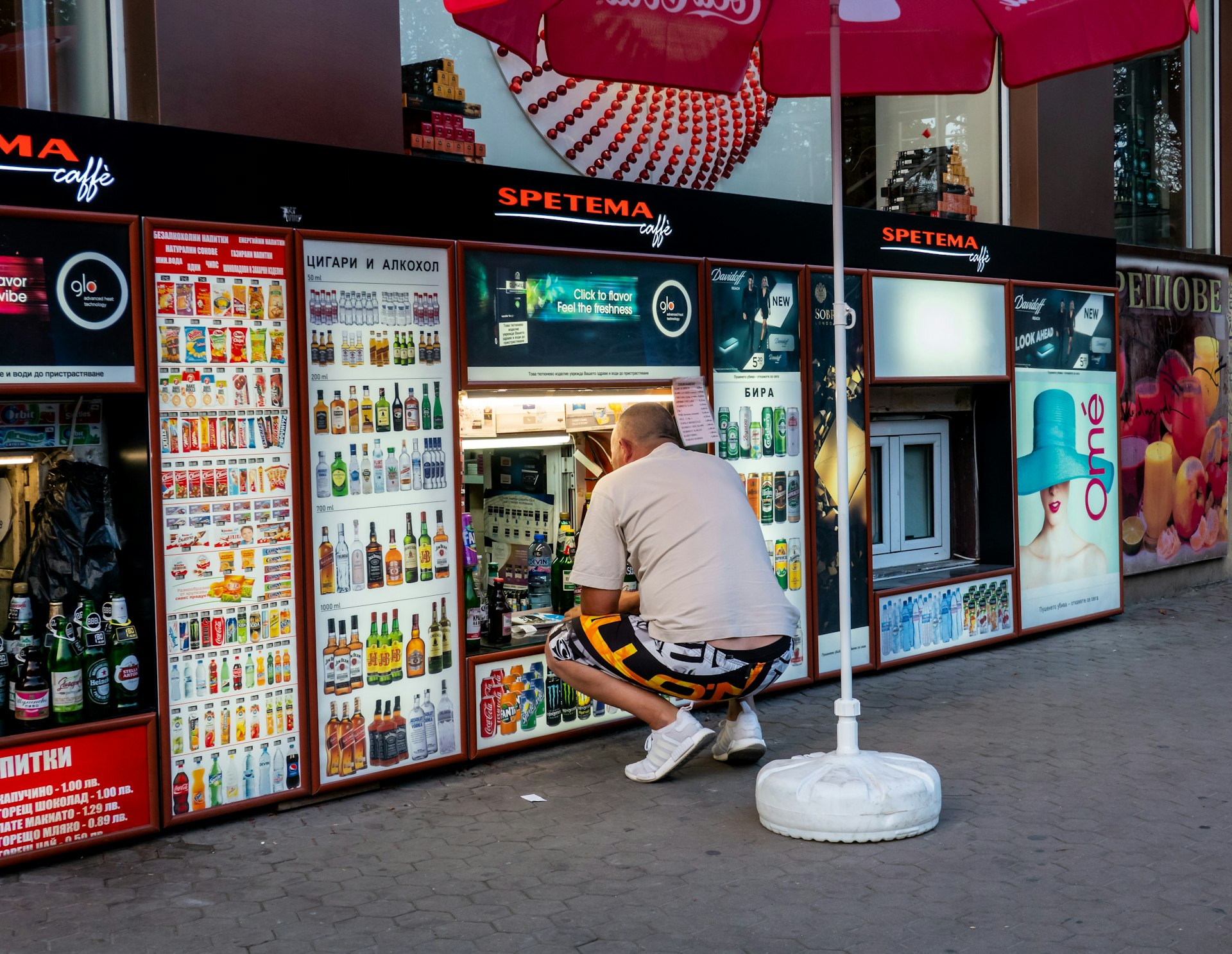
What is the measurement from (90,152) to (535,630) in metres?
2.96

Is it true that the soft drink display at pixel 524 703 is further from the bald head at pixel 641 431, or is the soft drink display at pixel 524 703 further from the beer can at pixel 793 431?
the beer can at pixel 793 431

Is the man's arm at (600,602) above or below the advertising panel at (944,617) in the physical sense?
above

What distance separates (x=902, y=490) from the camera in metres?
8.55

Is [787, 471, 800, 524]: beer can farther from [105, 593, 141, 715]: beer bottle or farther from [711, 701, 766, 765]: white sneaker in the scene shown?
[105, 593, 141, 715]: beer bottle

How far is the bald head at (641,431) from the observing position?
5.39 meters

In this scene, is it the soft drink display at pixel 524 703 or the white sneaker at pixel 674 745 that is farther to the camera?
the soft drink display at pixel 524 703

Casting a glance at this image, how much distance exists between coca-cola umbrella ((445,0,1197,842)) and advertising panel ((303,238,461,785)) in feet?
3.90

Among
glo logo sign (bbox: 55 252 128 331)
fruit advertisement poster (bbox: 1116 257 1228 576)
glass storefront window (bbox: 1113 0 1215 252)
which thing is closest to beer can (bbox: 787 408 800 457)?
fruit advertisement poster (bbox: 1116 257 1228 576)

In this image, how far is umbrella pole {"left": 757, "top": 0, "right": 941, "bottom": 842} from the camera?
14.9 feet

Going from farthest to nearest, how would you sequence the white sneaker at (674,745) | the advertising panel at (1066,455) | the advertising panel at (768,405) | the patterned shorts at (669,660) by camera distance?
the advertising panel at (1066,455) < the advertising panel at (768,405) < the white sneaker at (674,745) < the patterned shorts at (669,660)

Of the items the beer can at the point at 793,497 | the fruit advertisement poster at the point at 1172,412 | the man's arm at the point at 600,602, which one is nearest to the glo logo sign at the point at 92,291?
the man's arm at the point at 600,602

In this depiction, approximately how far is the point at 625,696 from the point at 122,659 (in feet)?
6.43

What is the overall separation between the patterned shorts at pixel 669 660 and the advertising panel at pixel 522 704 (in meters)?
0.45

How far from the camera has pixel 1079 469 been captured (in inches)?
352
